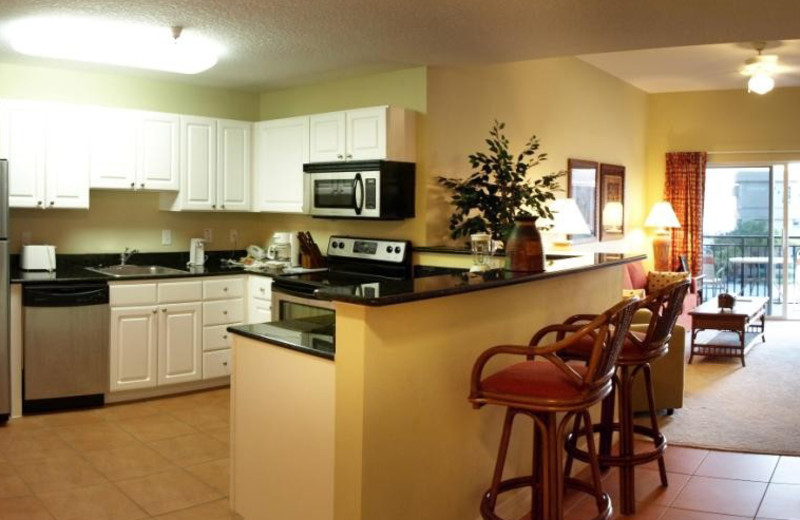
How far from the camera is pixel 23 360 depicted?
4555 millimetres

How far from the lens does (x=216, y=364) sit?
535 cm

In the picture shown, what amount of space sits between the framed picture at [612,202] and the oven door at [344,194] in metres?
3.59

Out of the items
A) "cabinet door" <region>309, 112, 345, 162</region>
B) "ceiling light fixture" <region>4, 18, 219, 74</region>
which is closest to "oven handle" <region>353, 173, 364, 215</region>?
"cabinet door" <region>309, 112, 345, 162</region>

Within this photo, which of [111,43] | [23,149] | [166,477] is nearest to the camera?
[166,477]

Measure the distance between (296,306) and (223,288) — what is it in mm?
871

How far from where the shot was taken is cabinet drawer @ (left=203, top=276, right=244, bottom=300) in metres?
5.27

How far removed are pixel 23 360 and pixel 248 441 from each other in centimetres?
243

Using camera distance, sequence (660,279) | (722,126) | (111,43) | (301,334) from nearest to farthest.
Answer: (301,334), (111,43), (660,279), (722,126)

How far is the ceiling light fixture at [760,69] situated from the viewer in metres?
6.65

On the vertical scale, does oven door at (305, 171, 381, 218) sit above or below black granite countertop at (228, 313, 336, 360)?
above

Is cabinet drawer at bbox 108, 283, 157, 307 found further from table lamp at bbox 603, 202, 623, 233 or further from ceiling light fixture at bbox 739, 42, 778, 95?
ceiling light fixture at bbox 739, 42, 778, 95

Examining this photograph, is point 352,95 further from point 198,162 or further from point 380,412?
point 380,412

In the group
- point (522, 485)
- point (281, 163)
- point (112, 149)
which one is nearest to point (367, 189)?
point (281, 163)

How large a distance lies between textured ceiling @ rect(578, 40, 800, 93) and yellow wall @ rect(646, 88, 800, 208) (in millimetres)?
186
